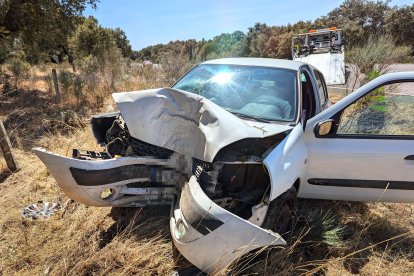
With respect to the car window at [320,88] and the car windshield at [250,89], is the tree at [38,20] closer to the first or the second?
the car windshield at [250,89]

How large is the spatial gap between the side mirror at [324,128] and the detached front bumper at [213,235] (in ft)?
4.20

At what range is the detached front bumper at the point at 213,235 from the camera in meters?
1.98

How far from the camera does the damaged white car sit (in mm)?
2381

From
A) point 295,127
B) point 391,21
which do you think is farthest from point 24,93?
point 391,21

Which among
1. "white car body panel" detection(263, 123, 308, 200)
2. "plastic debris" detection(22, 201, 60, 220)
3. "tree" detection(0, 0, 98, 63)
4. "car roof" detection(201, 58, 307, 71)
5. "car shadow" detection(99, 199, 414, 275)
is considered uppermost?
"tree" detection(0, 0, 98, 63)

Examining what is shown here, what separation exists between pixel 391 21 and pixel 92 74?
33.9 metres

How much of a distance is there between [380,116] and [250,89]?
1.47 metres

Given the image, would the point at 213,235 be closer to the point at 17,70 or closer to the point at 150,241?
the point at 150,241

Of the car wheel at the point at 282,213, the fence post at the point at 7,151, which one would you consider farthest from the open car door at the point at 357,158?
the fence post at the point at 7,151

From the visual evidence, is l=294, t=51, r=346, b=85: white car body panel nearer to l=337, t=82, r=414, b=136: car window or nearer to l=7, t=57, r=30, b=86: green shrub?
l=337, t=82, r=414, b=136: car window

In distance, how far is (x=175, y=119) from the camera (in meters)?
2.81

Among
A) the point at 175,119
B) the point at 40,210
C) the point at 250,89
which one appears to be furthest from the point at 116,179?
the point at 250,89

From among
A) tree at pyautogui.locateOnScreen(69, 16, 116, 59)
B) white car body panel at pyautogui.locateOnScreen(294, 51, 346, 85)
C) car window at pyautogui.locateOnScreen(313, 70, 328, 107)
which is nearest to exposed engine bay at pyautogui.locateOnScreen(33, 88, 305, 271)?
car window at pyautogui.locateOnScreen(313, 70, 328, 107)

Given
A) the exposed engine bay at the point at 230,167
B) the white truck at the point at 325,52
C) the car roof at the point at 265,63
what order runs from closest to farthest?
the exposed engine bay at the point at 230,167 → the car roof at the point at 265,63 → the white truck at the point at 325,52
